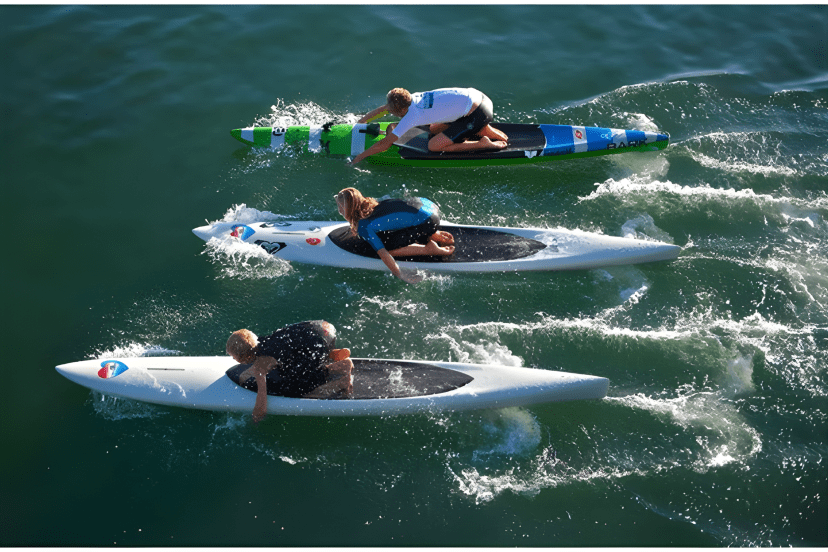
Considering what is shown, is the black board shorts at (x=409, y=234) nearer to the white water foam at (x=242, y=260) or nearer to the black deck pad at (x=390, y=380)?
the white water foam at (x=242, y=260)

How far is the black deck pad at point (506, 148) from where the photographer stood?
9.09 metres

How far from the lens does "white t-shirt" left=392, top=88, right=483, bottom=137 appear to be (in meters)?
8.70

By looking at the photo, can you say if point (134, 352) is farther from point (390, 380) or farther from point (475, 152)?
point (475, 152)

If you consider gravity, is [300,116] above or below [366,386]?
above

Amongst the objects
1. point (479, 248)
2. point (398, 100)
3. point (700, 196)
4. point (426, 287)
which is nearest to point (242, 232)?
point (426, 287)

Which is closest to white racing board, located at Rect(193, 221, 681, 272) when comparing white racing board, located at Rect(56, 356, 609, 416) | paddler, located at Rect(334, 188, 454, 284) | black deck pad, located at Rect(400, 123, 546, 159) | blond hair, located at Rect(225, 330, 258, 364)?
paddler, located at Rect(334, 188, 454, 284)

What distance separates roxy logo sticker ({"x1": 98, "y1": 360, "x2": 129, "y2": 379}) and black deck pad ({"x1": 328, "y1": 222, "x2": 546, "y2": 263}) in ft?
9.71

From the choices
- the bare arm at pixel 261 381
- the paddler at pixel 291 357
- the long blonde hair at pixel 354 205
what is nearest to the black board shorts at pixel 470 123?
the long blonde hair at pixel 354 205

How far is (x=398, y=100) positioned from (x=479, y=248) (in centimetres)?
255

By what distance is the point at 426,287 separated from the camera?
303 inches

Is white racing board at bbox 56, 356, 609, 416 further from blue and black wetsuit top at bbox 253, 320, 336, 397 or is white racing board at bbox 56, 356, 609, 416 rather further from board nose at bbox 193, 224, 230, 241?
board nose at bbox 193, 224, 230, 241

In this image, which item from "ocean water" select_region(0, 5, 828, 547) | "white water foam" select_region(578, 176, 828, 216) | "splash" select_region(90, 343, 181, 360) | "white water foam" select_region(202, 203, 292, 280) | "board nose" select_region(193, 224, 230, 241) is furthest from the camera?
"white water foam" select_region(578, 176, 828, 216)

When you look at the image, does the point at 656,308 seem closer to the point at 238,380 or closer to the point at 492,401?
the point at 492,401

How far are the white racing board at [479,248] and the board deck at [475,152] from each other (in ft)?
5.11
